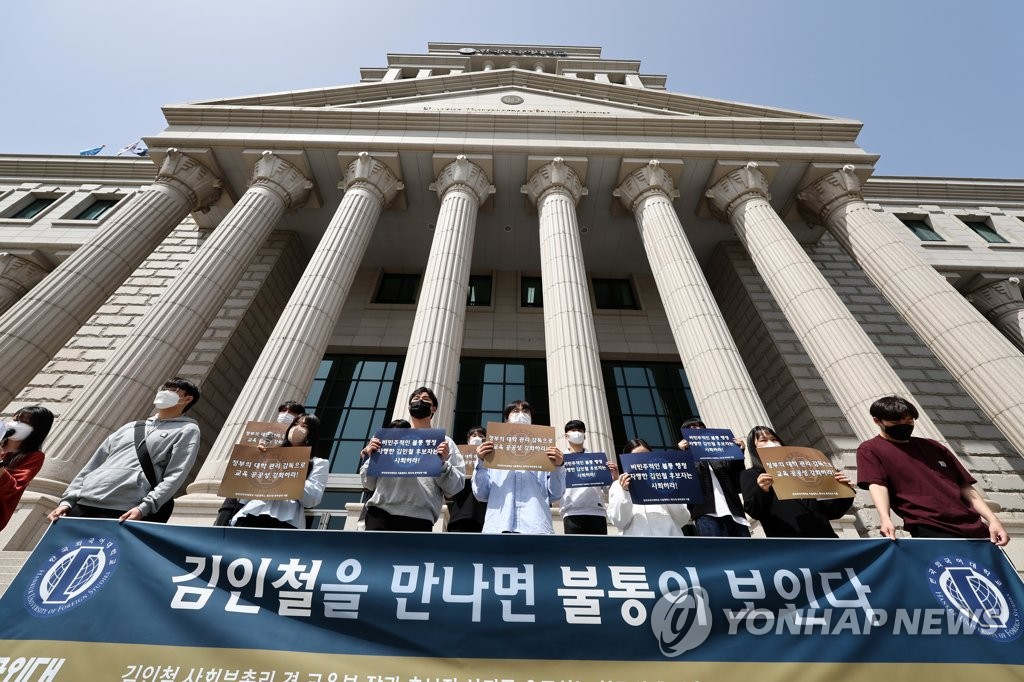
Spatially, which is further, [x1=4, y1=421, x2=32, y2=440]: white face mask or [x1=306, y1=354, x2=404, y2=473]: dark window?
[x1=306, y1=354, x2=404, y2=473]: dark window

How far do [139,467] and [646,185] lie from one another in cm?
1530

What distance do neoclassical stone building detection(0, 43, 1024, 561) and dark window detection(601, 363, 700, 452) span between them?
0.10 metres

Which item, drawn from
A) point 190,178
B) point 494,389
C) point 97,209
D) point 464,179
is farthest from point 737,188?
point 97,209

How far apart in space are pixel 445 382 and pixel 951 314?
1295cm

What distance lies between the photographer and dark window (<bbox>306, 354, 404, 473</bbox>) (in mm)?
15602

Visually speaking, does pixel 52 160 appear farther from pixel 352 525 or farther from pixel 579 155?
Result: pixel 352 525

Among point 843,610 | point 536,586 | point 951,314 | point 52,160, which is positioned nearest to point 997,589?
point 843,610

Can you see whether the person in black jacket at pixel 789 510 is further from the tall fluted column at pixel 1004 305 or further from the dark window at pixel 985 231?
the dark window at pixel 985 231

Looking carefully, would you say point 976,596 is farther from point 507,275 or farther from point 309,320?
point 507,275

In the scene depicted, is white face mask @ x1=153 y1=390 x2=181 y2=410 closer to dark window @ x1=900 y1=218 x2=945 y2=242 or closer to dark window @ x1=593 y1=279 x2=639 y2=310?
dark window @ x1=593 y1=279 x2=639 y2=310

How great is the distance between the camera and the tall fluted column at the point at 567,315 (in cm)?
1055

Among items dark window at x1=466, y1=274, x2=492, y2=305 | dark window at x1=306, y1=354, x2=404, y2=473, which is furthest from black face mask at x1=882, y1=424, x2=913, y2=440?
dark window at x1=466, y1=274, x2=492, y2=305

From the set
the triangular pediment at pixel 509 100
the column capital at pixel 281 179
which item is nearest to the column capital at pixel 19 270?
the triangular pediment at pixel 509 100

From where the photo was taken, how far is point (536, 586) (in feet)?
13.1
